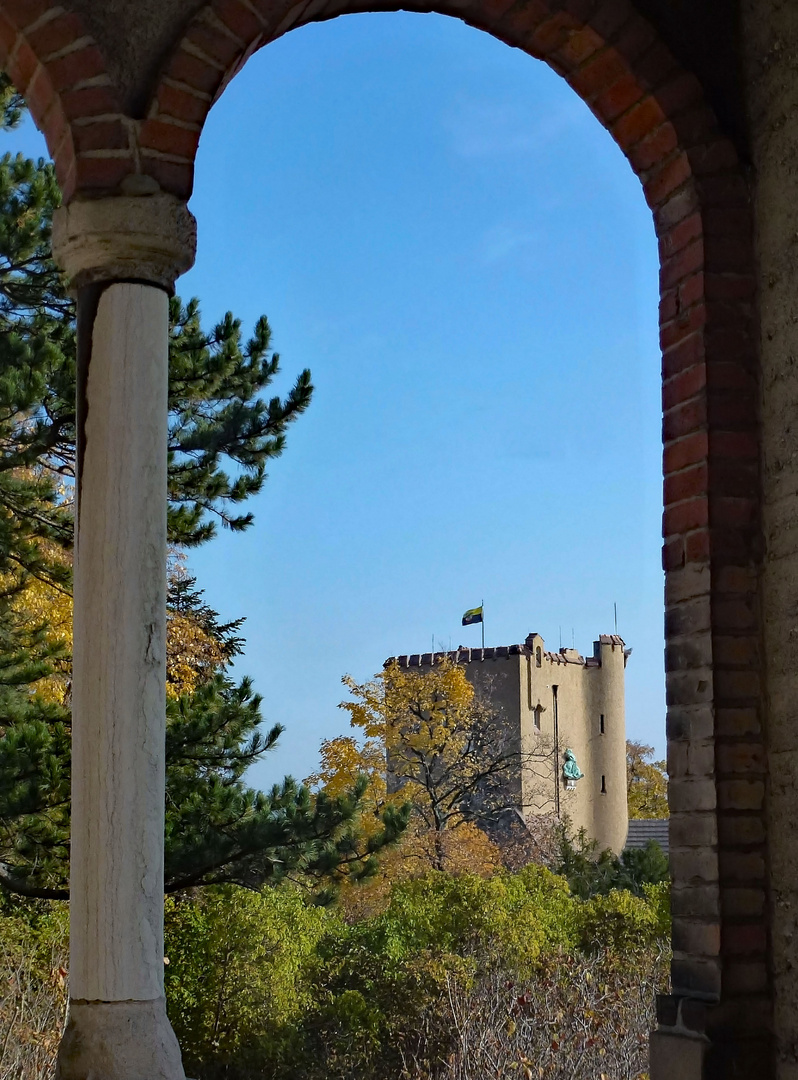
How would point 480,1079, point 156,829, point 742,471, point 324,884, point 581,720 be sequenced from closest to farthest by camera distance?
1. point 156,829
2. point 742,471
3. point 480,1079
4. point 324,884
5. point 581,720

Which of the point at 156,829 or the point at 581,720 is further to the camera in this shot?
the point at 581,720

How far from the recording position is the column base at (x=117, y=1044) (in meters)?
2.14

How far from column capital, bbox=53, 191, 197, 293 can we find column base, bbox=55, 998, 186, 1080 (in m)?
1.43

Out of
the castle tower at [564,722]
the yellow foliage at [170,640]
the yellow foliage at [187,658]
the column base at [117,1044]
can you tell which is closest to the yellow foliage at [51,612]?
the yellow foliage at [170,640]

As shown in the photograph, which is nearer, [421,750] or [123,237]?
[123,237]

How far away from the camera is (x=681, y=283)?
2.87m

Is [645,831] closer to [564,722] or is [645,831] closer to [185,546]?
[564,722]

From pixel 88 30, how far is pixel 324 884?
6.25 metres

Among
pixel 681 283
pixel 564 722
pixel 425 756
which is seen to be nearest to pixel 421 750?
pixel 425 756

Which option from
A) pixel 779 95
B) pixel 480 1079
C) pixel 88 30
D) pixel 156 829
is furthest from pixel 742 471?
pixel 480 1079

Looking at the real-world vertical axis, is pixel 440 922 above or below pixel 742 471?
below

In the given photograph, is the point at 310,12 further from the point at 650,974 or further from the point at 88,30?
the point at 650,974

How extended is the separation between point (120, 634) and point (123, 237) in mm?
814

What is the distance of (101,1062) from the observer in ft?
7.01
